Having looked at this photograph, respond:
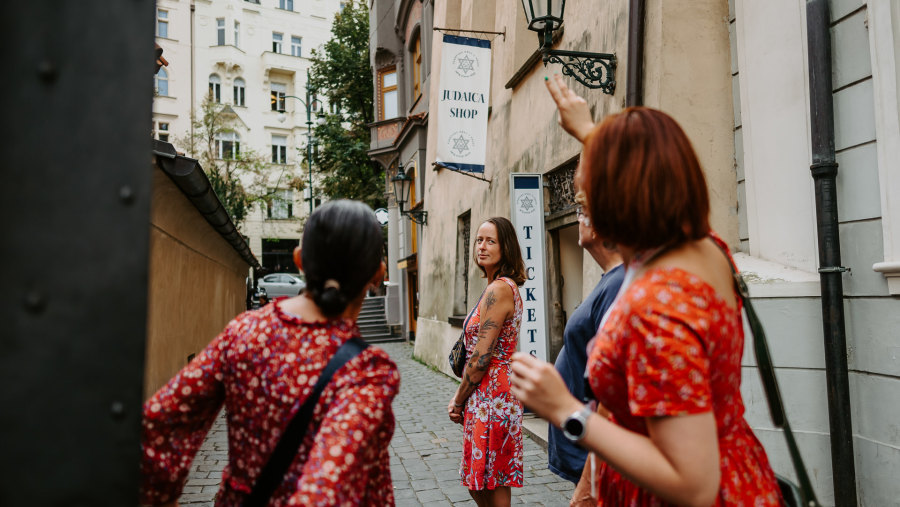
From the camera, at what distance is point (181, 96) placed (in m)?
37.7

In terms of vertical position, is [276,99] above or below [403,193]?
above

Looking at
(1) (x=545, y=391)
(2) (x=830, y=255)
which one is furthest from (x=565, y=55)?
(1) (x=545, y=391)

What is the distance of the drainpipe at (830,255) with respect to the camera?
12.5 feet

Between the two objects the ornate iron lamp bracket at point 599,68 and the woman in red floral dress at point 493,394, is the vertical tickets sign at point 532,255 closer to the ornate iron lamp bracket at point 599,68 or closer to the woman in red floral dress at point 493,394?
the ornate iron lamp bracket at point 599,68

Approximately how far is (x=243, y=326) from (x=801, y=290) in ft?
12.4

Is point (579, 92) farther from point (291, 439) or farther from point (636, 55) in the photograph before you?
point (291, 439)

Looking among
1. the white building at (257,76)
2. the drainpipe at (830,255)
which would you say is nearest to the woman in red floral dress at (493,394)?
the drainpipe at (830,255)

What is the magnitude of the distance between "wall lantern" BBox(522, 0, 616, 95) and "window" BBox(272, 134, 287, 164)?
3773 cm

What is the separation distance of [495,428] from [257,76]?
137 feet

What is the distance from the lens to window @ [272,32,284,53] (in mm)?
42600

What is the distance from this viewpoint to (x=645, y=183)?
1312 millimetres

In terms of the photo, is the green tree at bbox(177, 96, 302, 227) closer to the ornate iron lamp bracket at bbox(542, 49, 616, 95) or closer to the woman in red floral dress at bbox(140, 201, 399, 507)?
the ornate iron lamp bracket at bbox(542, 49, 616, 95)

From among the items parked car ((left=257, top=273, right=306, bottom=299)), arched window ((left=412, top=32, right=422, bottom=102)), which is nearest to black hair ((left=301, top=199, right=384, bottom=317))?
arched window ((left=412, top=32, right=422, bottom=102))

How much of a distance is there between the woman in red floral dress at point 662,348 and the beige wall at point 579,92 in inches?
147
